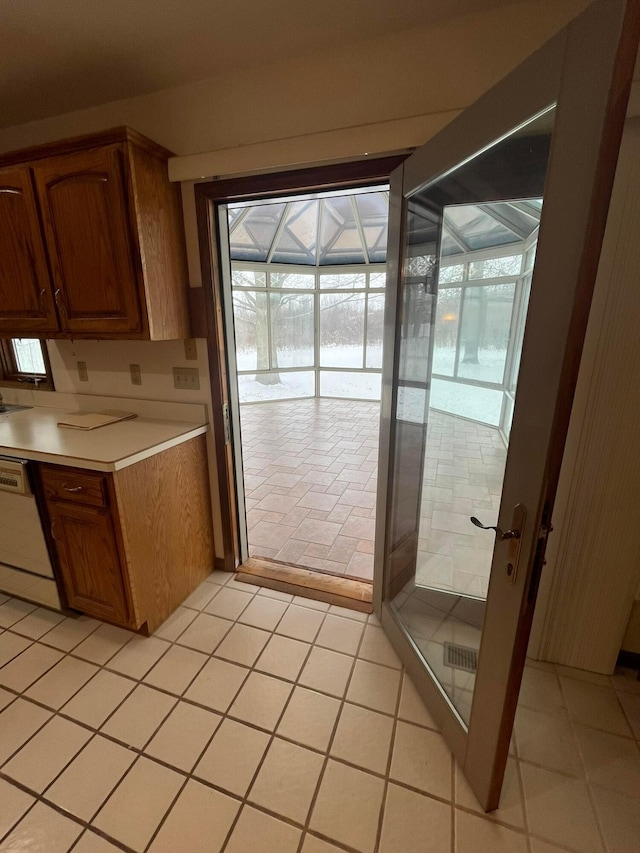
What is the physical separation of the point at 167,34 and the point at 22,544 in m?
2.26

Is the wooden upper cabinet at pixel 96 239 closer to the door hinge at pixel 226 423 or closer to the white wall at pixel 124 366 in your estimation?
the white wall at pixel 124 366

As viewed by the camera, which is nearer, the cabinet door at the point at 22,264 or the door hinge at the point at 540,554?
the door hinge at the point at 540,554

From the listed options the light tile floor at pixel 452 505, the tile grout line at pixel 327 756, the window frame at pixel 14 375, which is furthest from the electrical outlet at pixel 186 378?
the tile grout line at pixel 327 756

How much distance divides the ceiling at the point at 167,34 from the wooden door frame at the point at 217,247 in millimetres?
398

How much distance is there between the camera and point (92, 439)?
1749 mm

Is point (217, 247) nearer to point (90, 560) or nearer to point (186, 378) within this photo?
point (186, 378)

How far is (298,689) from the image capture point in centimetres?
152

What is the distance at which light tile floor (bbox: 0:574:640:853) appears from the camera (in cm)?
109

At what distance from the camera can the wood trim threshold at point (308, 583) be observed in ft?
6.61

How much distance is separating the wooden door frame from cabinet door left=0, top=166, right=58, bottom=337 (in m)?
0.75

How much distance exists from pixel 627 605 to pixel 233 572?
1.93m

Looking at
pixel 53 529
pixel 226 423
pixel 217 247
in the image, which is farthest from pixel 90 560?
pixel 217 247

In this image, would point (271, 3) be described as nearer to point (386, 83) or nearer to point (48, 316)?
point (386, 83)

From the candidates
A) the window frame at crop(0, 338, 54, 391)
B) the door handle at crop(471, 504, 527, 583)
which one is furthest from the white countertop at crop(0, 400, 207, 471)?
the door handle at crop(471, 504, 527, 583)
